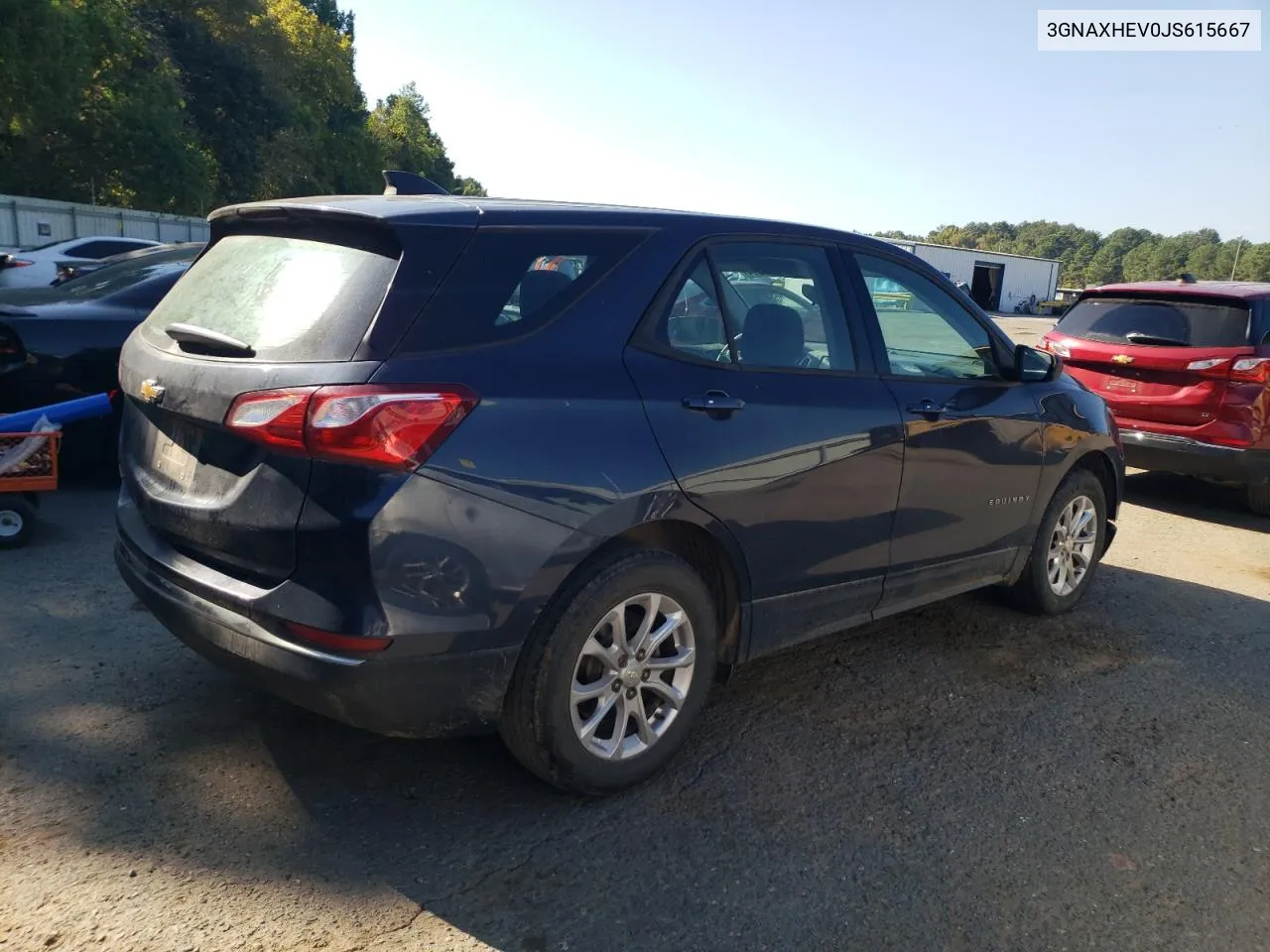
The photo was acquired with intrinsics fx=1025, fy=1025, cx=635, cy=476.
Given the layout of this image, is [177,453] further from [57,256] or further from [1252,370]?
[57,256]

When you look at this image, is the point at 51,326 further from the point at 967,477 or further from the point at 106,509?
the point at 967,477

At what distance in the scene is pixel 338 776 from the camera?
10.8 ft

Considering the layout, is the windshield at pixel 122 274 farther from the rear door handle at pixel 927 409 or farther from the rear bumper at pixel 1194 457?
the rear bumper at pixel 1194 457

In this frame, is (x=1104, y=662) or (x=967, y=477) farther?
(x=1104, y=662)

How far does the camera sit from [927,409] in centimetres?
408

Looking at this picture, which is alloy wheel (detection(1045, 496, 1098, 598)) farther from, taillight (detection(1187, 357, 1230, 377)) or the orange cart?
the orange cart

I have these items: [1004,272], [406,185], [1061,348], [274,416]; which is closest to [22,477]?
[406,185]

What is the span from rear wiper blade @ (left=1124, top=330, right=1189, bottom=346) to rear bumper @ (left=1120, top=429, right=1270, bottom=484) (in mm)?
700

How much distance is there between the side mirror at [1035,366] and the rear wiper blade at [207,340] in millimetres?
3310

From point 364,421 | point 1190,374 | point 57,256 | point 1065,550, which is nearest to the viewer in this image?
point 364,421

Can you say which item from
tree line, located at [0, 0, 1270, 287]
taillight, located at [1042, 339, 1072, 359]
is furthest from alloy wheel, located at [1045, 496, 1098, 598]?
tree line, located at [0, 0, 1270, 287]

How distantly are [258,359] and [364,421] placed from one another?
466mm

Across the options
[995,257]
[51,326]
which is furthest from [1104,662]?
[995,257]

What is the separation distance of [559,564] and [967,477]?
217 centimetres
